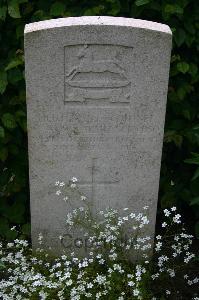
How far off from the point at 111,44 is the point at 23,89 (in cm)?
91

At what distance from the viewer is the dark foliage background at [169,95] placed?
355 centimetres

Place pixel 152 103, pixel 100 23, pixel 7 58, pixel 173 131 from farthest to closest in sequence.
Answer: pixel 173 131, pixel 7 58, pixel 152 103, pixel 100 23

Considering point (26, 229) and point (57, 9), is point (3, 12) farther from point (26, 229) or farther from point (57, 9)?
point (26, 229)

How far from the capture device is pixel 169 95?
Answer: 3834mm

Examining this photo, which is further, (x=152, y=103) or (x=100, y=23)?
(x=152, y=103)

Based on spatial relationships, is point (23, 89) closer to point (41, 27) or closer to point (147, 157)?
point (41, 27)

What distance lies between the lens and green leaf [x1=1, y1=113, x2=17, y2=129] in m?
3.67

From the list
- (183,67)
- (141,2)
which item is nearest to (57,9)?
(141,2)

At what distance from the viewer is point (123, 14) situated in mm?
3707

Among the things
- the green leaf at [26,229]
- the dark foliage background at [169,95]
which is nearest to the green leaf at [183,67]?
the dark foliage background at [169,95]

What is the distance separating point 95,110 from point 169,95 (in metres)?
0.78

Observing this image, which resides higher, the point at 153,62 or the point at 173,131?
the point at 153,62

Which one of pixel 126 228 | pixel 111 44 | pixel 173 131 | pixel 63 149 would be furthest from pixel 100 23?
pixel 126 228

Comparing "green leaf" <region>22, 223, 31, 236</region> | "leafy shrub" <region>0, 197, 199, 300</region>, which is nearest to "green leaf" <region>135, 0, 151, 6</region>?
"leafy shrub" <region>0, 197, 199, 300</region>
